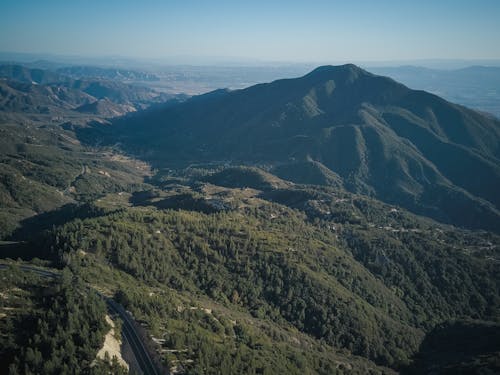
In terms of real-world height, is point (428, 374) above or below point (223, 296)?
below

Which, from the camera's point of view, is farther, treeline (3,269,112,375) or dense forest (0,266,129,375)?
dense forest (0,266,129,375)

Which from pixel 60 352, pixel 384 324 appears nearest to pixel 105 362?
pixel 60 352

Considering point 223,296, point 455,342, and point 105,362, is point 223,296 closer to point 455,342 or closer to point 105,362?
point 105,362

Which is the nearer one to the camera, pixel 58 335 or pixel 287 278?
pixel 58 335

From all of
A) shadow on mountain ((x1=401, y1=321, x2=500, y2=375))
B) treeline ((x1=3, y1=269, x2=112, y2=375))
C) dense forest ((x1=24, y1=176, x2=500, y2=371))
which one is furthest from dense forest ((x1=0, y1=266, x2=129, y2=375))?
shadow on mountain ((x1=401, y1=321, x2=500, y2=375))

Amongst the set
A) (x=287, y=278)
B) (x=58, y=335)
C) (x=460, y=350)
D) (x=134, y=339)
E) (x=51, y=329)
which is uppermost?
(x=58, y=335)

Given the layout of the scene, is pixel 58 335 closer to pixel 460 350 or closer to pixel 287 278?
pixel 287 278

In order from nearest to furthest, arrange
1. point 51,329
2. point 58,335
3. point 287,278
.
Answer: point 58,335 → point 51,329 → point 287,278

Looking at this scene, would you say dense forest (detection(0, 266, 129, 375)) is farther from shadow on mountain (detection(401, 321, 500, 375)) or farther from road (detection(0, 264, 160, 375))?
shadow on mountain (detection(401, 321, 500, 375))

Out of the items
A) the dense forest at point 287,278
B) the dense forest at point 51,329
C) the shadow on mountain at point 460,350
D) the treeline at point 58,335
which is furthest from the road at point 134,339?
the shadow on mountain at point 460,350

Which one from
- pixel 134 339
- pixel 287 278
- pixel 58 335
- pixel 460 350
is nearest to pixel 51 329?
pixel 58 335

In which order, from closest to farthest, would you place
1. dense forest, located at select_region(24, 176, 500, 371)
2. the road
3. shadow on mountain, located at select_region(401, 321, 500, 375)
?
the road → shadow on mountain, located at select_region(401, 321, 500, 375) → dense forest, located at select_region(24, 176, 500, 371)
